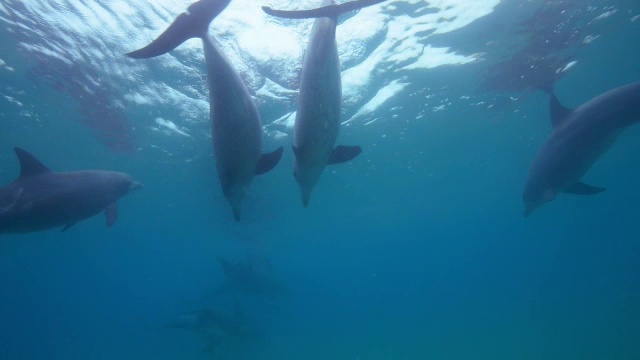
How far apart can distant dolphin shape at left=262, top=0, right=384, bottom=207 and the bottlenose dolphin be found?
4186 mm

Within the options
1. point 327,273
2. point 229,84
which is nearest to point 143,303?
point 327,273

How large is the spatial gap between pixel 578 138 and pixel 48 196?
311 inches

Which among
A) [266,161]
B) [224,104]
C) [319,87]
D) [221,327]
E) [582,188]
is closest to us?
[224,104]

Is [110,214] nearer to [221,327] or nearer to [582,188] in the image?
[582,188]

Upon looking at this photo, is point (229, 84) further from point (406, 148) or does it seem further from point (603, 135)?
point (406, 148)

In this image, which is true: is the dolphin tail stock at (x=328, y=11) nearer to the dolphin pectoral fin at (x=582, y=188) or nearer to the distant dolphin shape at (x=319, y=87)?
the distant dolphin shape at (x=319, y=87)

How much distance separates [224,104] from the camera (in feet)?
9.63

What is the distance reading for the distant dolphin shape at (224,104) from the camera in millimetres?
2955

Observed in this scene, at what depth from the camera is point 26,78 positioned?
1350cm

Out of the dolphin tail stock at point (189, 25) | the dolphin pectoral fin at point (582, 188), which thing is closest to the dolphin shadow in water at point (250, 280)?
the dolphin pectoral fin at point (582, 188)

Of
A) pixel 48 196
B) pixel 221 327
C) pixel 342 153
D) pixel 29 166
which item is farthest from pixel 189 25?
pixel 221 327

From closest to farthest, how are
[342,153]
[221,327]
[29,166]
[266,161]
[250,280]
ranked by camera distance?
1. [266,161]
2. [342,153]
3. [29,166]
4. [221,327]
5. [250,280]

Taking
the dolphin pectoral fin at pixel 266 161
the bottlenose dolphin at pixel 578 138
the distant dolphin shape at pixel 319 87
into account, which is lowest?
the bottlenose dolphin at pixel 578 138

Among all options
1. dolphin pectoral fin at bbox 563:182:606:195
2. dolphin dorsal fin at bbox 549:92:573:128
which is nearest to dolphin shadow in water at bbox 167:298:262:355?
dolphin pectoral fin at bbox 563:182:606:195
